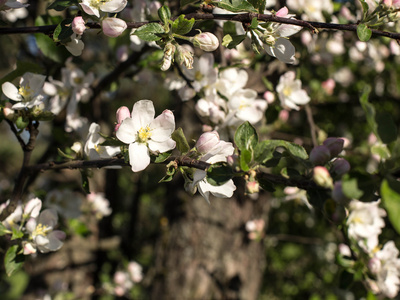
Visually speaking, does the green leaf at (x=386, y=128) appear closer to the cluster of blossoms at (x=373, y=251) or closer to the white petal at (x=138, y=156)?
the white petal at (x=138, y=156)

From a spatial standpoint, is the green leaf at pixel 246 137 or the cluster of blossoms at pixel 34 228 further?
the cluster of blossoms at pixel 34 228

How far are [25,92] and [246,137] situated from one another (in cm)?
60

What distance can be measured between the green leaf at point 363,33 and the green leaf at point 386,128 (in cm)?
26

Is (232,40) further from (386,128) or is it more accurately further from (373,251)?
(373,251)

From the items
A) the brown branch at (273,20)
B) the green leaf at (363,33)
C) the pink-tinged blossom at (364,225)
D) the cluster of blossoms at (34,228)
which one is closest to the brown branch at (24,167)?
the cluster of blossoms at (34,228)

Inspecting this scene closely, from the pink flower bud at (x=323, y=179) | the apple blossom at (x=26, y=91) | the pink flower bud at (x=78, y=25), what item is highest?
the pink flower bud at (x=78, y=25)

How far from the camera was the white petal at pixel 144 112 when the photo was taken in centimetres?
87

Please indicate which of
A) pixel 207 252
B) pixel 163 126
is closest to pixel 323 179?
pixel 163 126

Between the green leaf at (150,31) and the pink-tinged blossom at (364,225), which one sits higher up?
the green leaf at (150,31)

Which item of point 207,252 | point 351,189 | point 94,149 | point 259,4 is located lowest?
point 207,252

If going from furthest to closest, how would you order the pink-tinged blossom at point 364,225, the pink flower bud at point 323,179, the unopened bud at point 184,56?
the pink-tinged blossom at point 364,225 → the unopened bud at point 184,56 → the pink flower bud at point 323,179

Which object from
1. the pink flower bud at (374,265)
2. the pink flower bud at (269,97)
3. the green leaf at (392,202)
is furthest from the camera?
the pink flower bud at (269,97)

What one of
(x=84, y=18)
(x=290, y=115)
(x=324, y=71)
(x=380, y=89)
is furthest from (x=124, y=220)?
(x=84, y=18)

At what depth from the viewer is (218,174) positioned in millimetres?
733
